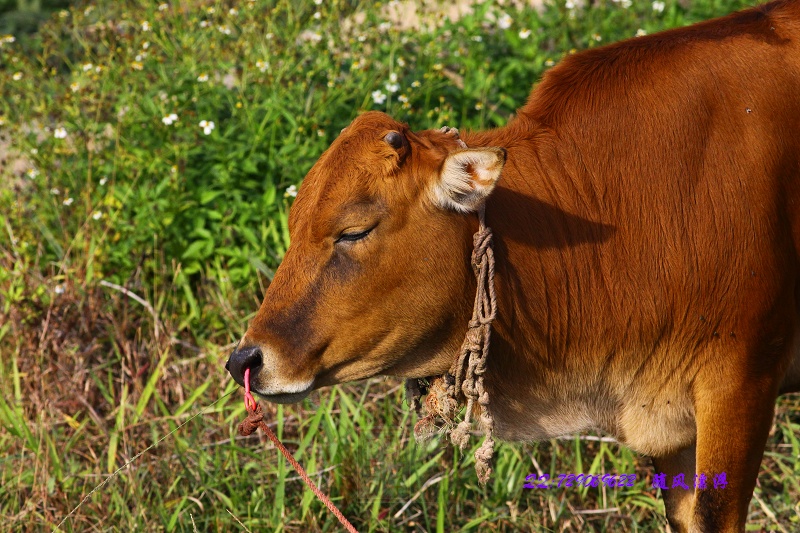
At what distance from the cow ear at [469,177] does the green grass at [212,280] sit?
1.47 metres

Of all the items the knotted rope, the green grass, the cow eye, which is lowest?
the green grass

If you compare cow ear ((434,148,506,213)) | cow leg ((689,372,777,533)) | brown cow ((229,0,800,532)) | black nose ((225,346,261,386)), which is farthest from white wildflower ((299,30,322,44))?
cow leg ((689,372,777,533))

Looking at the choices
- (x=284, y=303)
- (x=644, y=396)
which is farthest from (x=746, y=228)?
(x=284, y=303)

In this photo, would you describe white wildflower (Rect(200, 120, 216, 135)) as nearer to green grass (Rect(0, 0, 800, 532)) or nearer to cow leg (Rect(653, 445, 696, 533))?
green grass (Rect(0, 0, 800, 532))

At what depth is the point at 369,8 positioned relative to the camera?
5969 mm

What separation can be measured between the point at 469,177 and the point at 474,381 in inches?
24.2

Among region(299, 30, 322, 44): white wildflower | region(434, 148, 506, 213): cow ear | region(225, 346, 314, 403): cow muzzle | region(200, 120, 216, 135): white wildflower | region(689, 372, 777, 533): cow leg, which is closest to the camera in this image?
region(434, 148, 506, 213): cow ear

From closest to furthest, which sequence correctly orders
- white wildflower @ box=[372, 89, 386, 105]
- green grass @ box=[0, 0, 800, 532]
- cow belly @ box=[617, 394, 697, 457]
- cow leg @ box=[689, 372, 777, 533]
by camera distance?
1. cow leg @ box=[689, 372, 777, 533]
2. cow belly @ box=[617, 394, 697, 457]
3. green grass @ box=[0, 0, 800, 532]
4. white wildflower @ box=[372, 89, 386, 105]

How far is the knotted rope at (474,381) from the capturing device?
2.78m

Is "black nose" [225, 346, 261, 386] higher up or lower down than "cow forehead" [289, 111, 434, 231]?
lower down

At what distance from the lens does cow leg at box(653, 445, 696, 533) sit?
11.1ft

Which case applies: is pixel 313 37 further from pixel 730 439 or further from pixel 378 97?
pixel 730 439

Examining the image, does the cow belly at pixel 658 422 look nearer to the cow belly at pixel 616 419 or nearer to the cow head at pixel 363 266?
the cow belly at pixel 616 419

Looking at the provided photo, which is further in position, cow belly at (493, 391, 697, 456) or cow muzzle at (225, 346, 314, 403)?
cow belly at (493, 391, 697, 456)
